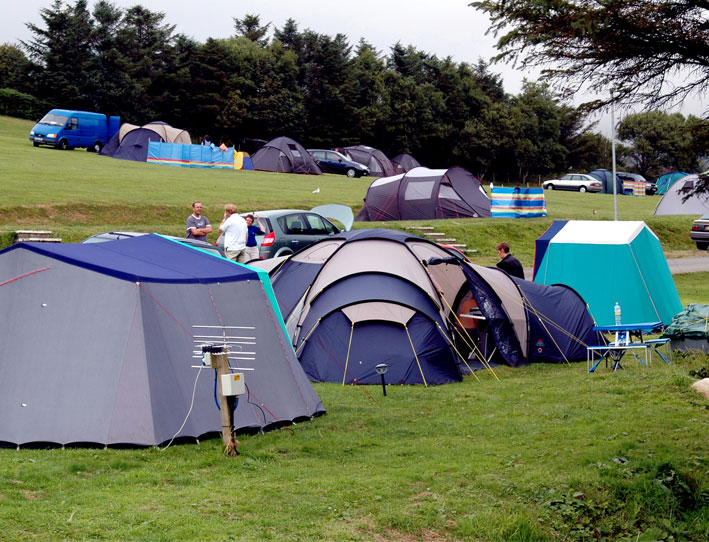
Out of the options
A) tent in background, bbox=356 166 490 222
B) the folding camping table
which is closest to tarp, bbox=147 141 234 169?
tent in background, bbox=356 166 490 222

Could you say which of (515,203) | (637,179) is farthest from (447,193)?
(637,179)

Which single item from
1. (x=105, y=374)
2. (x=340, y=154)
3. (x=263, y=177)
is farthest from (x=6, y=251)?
(x=340, y=154)

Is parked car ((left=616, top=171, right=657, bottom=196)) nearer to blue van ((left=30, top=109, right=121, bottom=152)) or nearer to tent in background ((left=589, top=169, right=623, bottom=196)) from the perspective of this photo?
tent in background ((left=589, top=169, right=623, bottom=196))

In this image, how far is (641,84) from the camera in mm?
8102

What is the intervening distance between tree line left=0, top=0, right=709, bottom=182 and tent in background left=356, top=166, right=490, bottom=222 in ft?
79.2

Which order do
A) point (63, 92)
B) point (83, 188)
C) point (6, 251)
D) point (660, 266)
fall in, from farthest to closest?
point (63, 92) < point (83, 188) < point (660, 266) < point (6, 251)

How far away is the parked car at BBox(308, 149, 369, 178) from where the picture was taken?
4572 cm

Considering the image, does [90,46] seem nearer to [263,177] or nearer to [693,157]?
[263,177]

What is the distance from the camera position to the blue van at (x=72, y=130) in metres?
40.8

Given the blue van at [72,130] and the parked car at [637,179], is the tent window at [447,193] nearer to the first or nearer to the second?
the blue van at [72,130]

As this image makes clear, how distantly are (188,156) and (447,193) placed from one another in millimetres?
17539

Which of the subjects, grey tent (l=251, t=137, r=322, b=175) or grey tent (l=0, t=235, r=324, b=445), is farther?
grey tent (l=251, t=137, r=322, b=175)

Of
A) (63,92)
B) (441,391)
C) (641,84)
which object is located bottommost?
(441,391)

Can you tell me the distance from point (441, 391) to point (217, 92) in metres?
48.7
